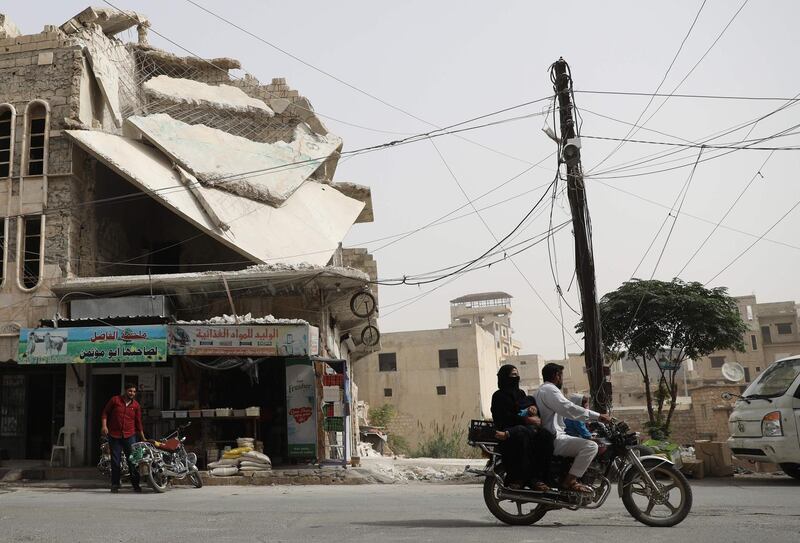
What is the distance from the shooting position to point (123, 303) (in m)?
15.5

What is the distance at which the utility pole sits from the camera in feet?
40.3

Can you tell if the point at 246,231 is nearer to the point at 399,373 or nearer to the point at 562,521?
the point at 562,521

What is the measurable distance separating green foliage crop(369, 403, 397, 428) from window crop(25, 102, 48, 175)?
26290 mm

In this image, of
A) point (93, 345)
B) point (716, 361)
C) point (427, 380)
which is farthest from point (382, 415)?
point (716, 361)

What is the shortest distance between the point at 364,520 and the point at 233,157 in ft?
46.0

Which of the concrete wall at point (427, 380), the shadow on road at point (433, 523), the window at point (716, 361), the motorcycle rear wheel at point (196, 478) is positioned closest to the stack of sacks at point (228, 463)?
the motorcycle rear wheel at point (196, 478)

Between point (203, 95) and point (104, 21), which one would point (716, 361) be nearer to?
point (203, 95)

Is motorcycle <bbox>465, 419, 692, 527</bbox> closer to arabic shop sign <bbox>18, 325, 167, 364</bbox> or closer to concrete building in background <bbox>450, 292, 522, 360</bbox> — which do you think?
arabic shop sign <bbox>18, 325, 167, 364</bbox>

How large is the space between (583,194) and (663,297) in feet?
26.3

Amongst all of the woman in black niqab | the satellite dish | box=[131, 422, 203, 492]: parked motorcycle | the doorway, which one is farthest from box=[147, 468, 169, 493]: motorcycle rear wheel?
the satellite dish

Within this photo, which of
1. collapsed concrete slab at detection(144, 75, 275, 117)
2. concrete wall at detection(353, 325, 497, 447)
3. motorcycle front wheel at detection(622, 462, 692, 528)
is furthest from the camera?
concrete wall at detection(353, 325, 497, 447)

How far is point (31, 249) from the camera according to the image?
16547mm

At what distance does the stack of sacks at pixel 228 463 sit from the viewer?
13.4 metres

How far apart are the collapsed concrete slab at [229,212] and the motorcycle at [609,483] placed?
1102cm
